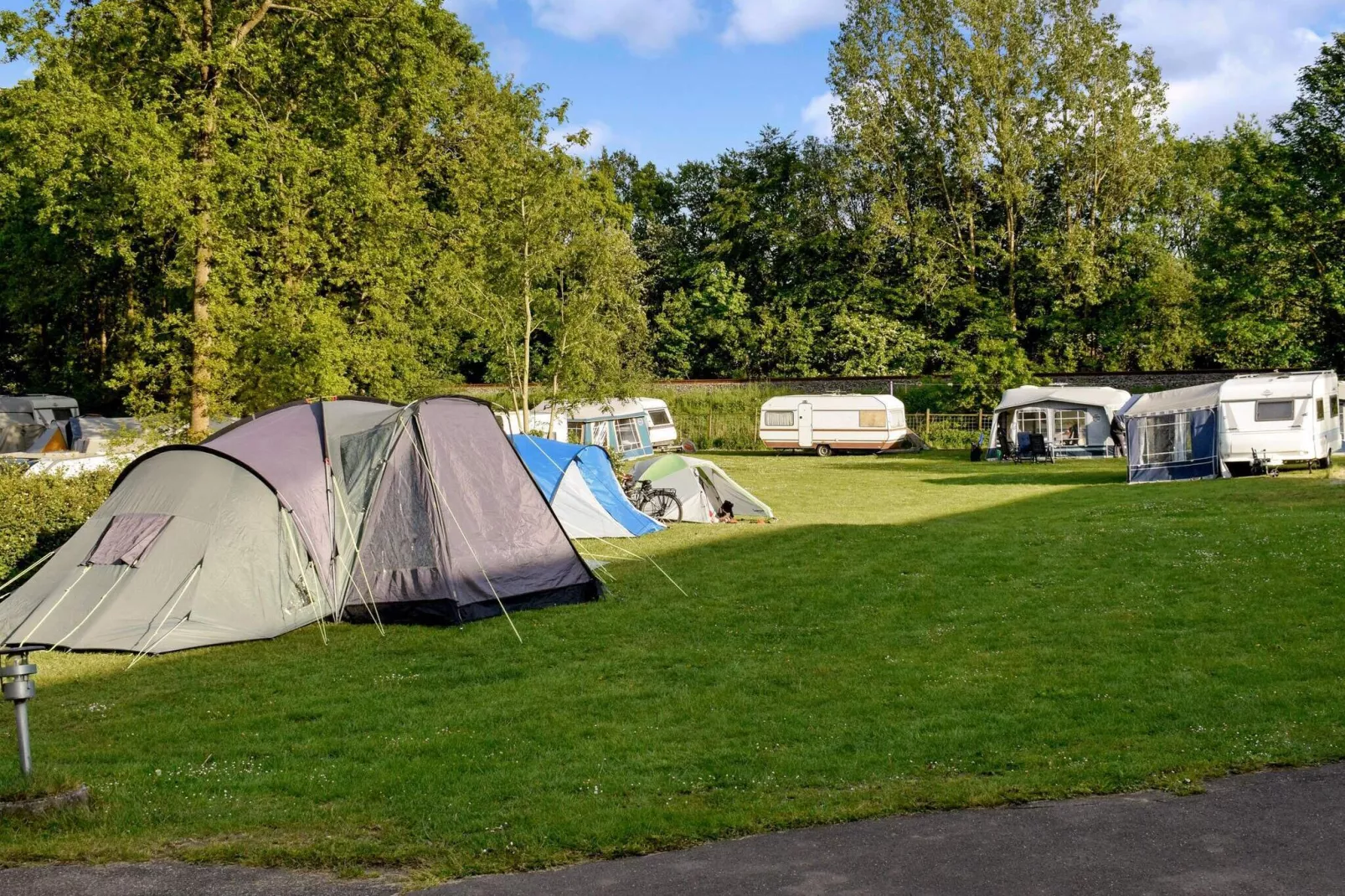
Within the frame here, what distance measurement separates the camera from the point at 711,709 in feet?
29.1

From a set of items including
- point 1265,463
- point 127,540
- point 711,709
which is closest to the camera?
point 711,709

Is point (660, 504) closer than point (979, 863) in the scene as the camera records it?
No

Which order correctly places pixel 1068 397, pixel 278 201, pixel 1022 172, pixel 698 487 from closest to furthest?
pixel 698 487
pixel 278 201
pixel 1068 397
pixel 1022 172

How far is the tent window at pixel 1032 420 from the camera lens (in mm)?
38500

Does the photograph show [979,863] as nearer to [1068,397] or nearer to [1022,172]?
[1068,397]

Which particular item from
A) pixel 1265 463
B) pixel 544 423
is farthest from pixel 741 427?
pixel 1265 463

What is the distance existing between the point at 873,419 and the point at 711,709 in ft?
118

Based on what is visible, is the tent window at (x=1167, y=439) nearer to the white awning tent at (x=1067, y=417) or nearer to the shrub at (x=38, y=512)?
the white awning tent at (x=1067, y=417)

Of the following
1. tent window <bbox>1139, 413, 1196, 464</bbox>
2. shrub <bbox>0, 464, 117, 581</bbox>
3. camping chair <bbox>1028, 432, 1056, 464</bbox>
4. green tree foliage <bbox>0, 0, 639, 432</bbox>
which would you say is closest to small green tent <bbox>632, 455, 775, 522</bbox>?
green tree foliage <bbox>0, 0, 639, 432</bbox>

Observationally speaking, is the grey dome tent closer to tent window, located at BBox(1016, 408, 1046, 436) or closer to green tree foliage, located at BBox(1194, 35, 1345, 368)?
tent window, located at BBox(1016, 408, 1046, 436)

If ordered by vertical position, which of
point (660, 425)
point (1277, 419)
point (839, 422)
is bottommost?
point (1277, 419)

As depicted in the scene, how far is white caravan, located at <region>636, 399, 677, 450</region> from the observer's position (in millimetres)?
44312

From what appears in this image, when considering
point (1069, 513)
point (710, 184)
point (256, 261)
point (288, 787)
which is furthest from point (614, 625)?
point (710, 184)

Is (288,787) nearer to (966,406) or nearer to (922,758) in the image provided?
(922,758)
